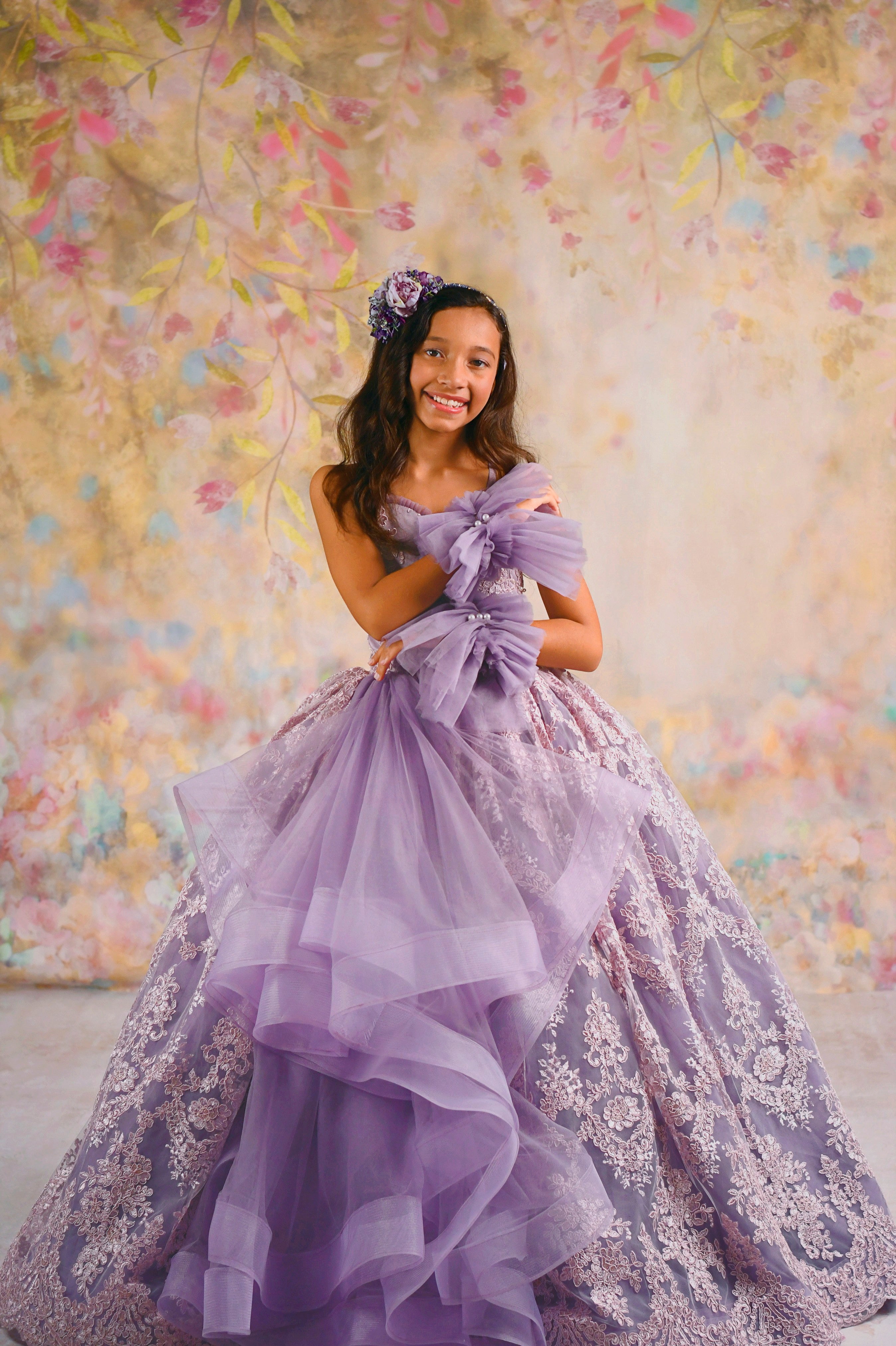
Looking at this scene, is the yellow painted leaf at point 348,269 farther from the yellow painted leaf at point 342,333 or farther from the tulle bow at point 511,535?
the tulle bow at point 511,535

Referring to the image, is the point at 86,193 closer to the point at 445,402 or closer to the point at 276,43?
the point at 276,43

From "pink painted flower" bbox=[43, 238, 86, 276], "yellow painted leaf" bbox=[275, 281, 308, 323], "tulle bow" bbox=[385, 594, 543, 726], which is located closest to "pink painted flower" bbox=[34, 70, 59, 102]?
"pink painted flower" bbox=[43, 238, 86, 276]

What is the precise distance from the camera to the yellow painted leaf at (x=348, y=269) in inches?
111

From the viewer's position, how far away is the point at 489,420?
187cm

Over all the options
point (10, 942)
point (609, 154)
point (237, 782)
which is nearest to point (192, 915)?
point (237, 782)

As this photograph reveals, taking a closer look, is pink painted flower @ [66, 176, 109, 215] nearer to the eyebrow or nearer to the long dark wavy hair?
the long dark wavy hair

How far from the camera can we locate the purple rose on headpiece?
5.86ft

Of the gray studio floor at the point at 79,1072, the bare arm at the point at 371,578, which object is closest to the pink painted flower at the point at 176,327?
the bare arm at the point at 371,578

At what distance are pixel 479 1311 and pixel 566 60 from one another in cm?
273

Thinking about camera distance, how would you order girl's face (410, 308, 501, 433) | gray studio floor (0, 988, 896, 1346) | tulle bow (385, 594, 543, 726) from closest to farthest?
1. tulle bow (385, 594, 543, 726)
2. girl's face (410, 308, 501, 433)
3. gray studio floor (0, 988, 896, 1346)

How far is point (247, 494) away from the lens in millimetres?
2859

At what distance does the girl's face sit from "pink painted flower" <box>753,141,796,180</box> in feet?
4.70

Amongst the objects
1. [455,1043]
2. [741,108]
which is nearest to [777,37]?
[741,108]

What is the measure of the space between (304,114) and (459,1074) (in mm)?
2435
